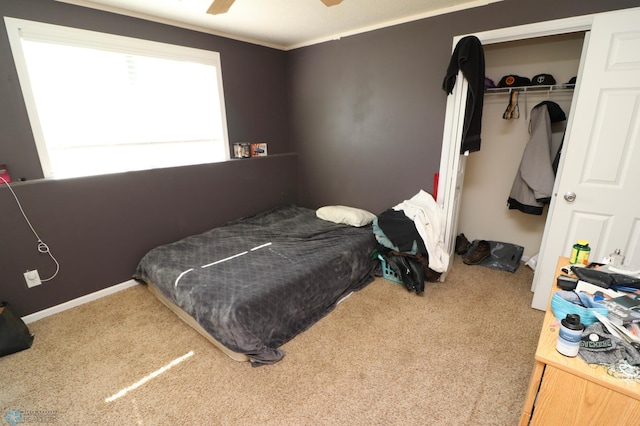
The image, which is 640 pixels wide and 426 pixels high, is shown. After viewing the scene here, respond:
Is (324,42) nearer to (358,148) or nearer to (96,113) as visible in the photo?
(358,148)

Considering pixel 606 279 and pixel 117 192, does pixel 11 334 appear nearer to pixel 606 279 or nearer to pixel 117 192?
pixel 117 192

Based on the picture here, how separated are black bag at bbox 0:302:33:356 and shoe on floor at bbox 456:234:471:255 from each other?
3.84m

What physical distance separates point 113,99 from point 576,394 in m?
3.40

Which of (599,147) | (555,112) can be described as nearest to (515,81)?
(555,112)

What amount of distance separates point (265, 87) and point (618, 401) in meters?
3.78

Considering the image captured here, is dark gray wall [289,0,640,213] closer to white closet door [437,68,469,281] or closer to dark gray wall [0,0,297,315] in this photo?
white closet door [437,68,469,281]

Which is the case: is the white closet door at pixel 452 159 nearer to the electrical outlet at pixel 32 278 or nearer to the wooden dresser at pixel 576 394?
the wooden dresser at pixel 576 394

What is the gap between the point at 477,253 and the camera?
10.5 ft

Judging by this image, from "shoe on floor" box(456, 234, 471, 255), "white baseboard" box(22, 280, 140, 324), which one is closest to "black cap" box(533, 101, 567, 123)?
"shoe on floor" box(456, 234, 471, 255)

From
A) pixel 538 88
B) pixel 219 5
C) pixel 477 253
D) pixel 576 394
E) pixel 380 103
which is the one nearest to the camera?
pixel 576 394

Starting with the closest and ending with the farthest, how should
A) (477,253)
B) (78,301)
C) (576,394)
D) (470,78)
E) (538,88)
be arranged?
1. (576,394)
2. (470,78)
3. (78,301)
4. (538,88)
5. (477,253)

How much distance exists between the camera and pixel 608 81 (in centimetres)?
188

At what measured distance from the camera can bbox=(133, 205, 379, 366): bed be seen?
6.10ft

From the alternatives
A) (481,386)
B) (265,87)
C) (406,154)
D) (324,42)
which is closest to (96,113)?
(265,87)
